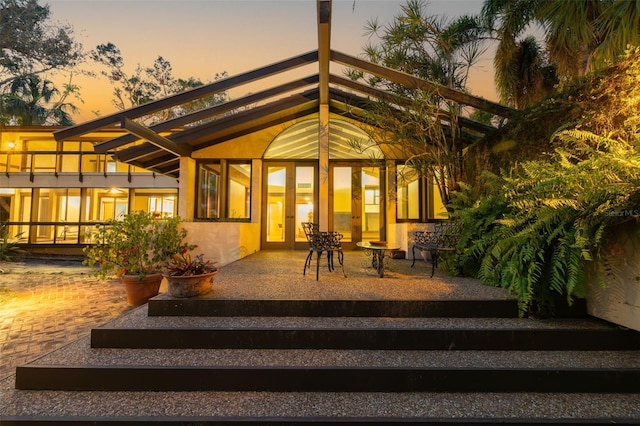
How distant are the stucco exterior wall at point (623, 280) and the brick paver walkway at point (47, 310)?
17.7 ft

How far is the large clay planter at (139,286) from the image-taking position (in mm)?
4453

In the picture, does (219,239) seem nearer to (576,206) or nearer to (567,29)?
(576,206)

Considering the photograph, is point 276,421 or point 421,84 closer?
point 276,421

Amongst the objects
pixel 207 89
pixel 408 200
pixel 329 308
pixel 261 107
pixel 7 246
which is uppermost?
pixel 261 107

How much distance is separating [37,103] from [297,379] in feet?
68.7

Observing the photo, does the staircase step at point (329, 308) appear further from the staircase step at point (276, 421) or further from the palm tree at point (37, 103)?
the palm tree at point (37, 103)

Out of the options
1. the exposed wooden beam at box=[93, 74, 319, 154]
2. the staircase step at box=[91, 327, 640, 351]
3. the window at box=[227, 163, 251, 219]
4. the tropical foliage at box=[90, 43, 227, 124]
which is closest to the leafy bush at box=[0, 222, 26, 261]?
the exposed wooden beam at box=[93, 74, 319, 154]

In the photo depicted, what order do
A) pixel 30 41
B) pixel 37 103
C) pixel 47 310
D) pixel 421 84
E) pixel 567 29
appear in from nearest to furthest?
pixel 567 29 → pixel 47 310 → pixel 421 84 → pixel 30 41 → pixel 37 103

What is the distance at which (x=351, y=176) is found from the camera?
793 cm

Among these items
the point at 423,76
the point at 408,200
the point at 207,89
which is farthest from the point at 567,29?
the point at 207,89

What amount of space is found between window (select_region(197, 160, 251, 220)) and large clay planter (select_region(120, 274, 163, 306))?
343 cm

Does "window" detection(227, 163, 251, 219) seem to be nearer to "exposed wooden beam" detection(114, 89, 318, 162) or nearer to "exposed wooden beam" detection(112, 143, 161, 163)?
"exposed wooden beam" detection(114, 89, 318, 162)

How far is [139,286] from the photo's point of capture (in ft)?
14.8

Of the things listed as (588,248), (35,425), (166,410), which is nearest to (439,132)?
(588,248)
